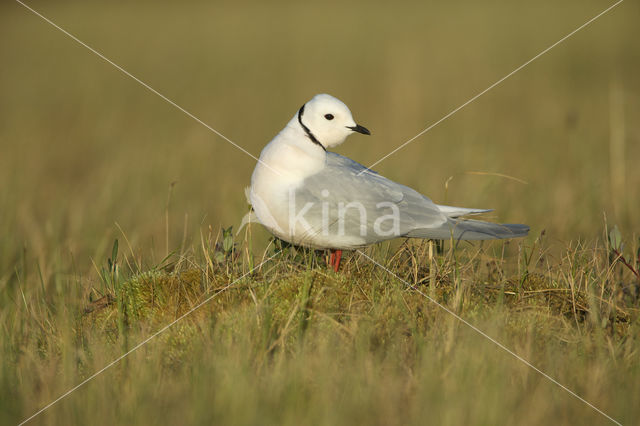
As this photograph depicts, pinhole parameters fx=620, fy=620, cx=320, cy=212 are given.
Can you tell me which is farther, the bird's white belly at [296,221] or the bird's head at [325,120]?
the bird's head at [325,120]

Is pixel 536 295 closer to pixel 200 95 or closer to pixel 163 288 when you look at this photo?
pixel 163 288

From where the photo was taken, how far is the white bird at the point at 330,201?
3707mm

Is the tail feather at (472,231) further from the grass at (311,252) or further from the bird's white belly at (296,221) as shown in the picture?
the bird's white belly at (296,221)

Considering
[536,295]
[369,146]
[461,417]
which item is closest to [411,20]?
[369,146]

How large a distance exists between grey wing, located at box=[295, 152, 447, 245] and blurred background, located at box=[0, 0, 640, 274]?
85cm

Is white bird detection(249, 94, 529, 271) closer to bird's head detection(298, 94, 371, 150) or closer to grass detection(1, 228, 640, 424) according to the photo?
bird's head detection(298, 94, 371, 150)

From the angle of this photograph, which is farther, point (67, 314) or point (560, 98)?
point (560, 98)

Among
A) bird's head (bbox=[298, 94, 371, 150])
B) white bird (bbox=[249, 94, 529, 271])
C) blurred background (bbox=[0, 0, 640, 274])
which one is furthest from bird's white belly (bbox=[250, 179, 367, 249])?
blurred background (bbox=[0, 0, 640, 274])

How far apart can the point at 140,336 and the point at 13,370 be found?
1.94 ft

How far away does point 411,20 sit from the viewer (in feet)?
55.5

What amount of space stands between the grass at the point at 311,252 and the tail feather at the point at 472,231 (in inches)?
4.9

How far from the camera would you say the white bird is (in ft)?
12.2

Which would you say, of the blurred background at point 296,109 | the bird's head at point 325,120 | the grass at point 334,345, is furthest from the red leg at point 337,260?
the blurred background at point 296,109

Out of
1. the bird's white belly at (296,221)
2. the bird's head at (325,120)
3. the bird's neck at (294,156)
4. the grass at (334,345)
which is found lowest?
the grass at (334,345)
